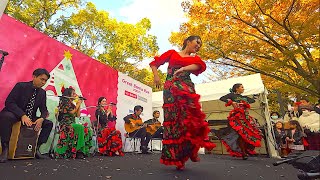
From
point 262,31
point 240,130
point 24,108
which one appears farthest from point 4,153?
point 262,31

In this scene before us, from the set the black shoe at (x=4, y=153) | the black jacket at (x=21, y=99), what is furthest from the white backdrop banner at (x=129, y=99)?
the black shoe at (x=4, y=153)

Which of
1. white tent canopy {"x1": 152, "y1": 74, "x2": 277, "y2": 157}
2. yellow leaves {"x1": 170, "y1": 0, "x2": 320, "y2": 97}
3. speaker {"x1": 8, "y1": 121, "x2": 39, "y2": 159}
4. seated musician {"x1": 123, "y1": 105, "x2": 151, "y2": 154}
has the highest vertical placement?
yellow leaves {"x1": 170, "y1": 0, "x2": 320, "y2": 97}

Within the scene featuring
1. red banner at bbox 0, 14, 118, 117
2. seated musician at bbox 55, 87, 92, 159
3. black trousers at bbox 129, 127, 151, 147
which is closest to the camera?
red banner at bbox 0, 14, 118, 117

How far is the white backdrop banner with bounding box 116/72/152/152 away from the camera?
25.3ft

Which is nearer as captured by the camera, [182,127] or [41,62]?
[182,127]

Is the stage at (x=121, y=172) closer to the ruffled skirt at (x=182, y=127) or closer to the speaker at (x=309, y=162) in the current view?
the ruffled skirt at (x=182, y=127)

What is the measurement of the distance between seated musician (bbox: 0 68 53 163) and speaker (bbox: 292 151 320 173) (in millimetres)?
3438

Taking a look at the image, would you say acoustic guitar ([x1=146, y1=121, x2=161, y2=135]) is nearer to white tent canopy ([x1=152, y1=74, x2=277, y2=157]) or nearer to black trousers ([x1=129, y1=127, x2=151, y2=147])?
black trousers ([x1=129, y1=127, x2=151, y2=147])

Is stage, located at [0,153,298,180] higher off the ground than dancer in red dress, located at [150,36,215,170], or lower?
lower

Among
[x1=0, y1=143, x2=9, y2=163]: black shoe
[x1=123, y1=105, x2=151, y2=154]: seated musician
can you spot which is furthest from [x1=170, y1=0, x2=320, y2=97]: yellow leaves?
[x1=0, y1=143, x2=9, y2=163]: black shoe

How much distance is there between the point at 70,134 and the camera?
4.57 meters

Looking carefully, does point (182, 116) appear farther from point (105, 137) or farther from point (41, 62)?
point (41, 62)

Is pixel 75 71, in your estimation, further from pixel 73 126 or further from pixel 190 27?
pixel 190 27

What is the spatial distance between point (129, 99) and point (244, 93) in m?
3.76
